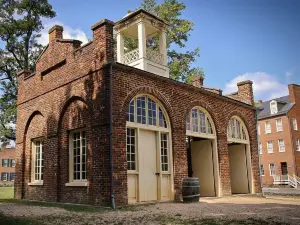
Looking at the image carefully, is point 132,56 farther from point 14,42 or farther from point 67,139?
point 14,42

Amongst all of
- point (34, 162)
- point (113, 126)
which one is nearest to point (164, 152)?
point (113, 126)

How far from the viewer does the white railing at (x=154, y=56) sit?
1500 centimetres

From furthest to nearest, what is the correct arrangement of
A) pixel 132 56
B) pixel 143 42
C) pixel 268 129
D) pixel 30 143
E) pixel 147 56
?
pixel 268 129 < pixel 132 56 < pixel 147 56 < pixel 30 143 < pixel 143 42

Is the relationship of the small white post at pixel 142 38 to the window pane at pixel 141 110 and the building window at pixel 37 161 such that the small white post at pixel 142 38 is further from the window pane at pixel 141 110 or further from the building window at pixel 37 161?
the building window at pixel 37 161

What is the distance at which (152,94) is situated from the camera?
1231 centimetres

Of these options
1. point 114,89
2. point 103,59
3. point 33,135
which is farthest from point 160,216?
point 33,135

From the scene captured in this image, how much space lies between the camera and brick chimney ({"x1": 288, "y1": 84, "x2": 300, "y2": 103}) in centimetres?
4238

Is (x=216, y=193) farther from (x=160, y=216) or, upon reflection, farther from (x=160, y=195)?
(x=160, y=216)

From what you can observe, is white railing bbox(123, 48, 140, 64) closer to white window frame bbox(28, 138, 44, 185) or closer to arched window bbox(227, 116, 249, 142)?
white window frame bbox(28, 138, 44, 185)

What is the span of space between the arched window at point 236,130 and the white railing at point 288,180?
23302mm

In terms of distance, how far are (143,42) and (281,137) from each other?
3261 centimetres

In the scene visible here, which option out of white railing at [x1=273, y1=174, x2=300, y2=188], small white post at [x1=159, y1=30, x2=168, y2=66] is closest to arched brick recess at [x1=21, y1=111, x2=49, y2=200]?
small white post at [x1=159, y1=30, x2=168, y2=66]

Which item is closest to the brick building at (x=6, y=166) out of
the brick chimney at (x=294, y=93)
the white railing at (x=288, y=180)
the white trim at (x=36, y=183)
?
the white railing at (x=288, y=180)

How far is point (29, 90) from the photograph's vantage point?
1525 cm
